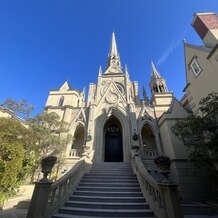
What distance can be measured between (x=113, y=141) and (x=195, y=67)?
1155 cm

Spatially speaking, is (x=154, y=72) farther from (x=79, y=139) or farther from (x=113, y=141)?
(x=79, y=139)

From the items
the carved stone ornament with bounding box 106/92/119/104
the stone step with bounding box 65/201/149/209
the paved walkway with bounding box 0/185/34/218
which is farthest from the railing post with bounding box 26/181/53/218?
the carved stone ornament with bounding box 106/92/119/104

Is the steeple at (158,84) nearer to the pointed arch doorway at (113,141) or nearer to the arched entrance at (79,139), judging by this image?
the pointed arch doorway at (113,141)

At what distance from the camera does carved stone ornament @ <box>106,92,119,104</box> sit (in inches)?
692

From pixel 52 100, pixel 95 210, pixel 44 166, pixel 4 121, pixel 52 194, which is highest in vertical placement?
pixel 52 100

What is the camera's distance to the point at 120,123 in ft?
56.4

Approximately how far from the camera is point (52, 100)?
1897cm

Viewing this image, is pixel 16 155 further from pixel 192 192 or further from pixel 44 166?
pixel 192 192

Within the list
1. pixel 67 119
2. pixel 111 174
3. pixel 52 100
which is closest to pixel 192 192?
pixel 111 174

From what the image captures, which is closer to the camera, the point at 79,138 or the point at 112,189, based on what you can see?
the point at 112,189

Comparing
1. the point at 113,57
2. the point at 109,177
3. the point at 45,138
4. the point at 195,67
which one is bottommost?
the point at 109,177

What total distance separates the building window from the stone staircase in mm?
10779

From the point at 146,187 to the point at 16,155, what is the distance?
7637mm

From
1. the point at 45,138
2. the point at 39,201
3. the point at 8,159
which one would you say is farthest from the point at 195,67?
the point at 8,159
